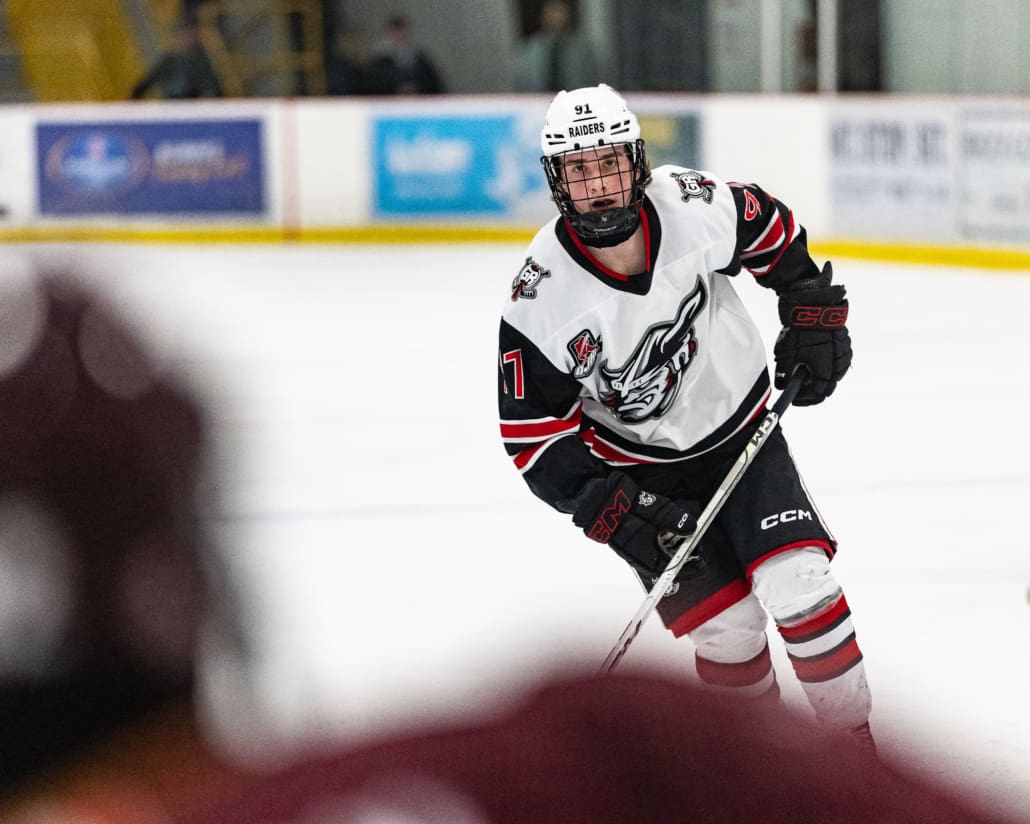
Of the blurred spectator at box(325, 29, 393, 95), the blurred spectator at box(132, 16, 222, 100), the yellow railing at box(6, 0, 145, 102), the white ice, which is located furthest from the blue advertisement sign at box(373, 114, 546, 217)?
the yellow railing at box(6, 0, 145, 102)

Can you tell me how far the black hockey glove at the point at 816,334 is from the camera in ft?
8.00

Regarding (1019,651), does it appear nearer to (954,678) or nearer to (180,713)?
(954,678)

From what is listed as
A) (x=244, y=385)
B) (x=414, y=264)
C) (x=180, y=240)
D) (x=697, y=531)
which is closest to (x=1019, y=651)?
(x=697, y=531)

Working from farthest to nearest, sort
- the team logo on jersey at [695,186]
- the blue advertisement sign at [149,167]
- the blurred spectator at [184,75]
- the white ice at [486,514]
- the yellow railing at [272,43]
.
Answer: the yellow railing at [272,43]
the blurred spectator at [184,75]
the blue advertisement sign at [149,167]
the team logo on jersey at [695,186]
the white ice at [486,514]

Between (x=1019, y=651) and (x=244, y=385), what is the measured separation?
2.58m

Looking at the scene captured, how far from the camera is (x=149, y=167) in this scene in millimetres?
9641

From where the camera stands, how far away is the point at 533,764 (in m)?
0.58

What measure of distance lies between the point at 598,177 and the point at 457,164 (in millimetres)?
7556

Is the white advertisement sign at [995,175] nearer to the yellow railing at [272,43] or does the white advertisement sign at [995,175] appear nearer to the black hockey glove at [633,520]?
the black hockey glove at [633,520]

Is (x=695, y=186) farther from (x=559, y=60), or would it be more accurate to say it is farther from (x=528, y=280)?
(x=559, y=60)

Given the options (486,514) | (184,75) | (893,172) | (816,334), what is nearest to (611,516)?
(816,334)

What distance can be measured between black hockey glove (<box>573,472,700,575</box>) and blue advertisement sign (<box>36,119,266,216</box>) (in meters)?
7.83

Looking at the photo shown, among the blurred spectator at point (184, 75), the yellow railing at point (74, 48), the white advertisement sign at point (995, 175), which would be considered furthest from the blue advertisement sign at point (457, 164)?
the yellow railing at point (74, 48)

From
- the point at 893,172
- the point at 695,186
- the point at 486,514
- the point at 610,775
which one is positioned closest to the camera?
the point at 610,775
